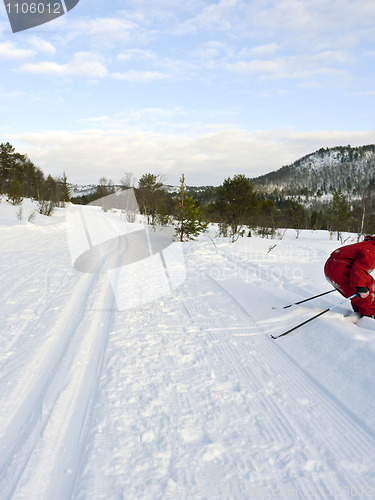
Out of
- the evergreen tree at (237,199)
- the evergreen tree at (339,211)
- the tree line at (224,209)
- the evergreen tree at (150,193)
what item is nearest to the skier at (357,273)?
the tree line at (224,209)

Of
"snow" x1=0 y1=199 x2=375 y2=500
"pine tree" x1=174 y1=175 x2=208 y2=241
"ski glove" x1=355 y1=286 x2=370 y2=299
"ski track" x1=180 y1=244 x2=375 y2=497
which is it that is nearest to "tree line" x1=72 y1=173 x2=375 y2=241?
"pine tree" x1=174 y1=175 x2=208 y2=241

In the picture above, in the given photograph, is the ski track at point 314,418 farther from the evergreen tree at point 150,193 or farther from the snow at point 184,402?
the evergreen tree at point 150,193

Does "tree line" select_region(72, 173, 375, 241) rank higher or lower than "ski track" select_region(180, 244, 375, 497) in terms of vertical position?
higher

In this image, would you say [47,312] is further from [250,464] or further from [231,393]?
[250,464]

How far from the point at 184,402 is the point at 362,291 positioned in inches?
121

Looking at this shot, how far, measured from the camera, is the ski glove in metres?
4.13

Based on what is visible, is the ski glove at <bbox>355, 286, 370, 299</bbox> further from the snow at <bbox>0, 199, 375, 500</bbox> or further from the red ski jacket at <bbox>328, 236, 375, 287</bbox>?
the snow at <bbox>0, 199, 375, 500</bbox>

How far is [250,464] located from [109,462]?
1086 mm

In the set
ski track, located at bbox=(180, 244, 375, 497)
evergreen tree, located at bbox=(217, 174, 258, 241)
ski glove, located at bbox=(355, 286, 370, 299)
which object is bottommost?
ski track, located at bbox=(180, 244, 375, 497)

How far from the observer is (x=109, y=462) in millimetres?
2162

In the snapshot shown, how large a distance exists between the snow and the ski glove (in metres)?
0.47

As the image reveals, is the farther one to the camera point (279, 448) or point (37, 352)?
point (37, 352)

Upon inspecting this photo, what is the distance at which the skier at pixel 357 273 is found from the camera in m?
4.18

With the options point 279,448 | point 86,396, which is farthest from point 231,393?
point 86,396
